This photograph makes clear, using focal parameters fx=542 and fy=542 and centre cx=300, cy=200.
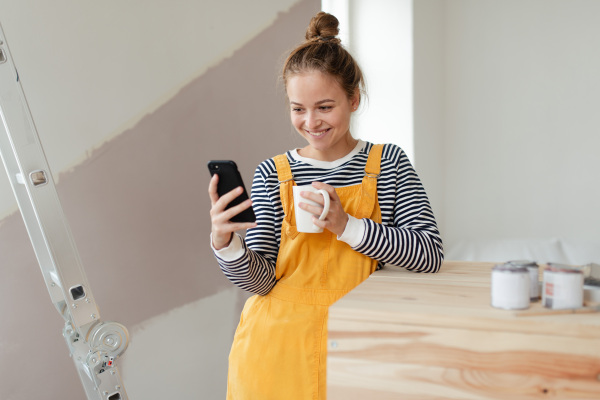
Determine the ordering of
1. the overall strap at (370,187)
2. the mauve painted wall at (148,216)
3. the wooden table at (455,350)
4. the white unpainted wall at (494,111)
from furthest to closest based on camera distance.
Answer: the white unpainted wall at (494,111) → the mauve painted wall at (148,216) → the overall strap at (370,187) → the wooden table at (455,350)

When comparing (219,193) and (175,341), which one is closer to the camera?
(219,193)

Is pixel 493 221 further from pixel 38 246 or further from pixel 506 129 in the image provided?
→ pixel 38 246

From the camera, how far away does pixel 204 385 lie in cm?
177

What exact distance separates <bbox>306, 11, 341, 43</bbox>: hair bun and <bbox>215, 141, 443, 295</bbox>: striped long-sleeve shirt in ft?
0.81

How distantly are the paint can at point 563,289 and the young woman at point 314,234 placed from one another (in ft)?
1.08

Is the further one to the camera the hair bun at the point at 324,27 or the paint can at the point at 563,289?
the hair bun at the point at 324,27

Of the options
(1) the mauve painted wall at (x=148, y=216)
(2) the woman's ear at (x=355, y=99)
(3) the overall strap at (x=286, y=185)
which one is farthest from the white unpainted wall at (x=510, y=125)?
(3) the overall strap at (x=286, y=185)

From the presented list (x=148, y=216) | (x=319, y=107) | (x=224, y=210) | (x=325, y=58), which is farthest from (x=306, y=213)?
(x=148, y=216)

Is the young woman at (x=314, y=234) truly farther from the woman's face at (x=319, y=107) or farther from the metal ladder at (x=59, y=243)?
the metal ladder at (x=59, y=243)

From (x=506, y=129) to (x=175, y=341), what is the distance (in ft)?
6.41


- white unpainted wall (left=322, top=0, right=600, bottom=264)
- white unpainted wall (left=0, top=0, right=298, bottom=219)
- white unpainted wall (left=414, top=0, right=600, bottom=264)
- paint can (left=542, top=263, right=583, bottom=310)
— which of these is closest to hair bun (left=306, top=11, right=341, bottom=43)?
white unpainted wall (left=0, top=0, right=298, bottom=219)

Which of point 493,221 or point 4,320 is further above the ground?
point 4,320

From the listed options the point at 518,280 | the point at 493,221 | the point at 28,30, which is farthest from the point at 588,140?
the point at 28,30

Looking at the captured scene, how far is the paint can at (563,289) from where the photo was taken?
69cm
